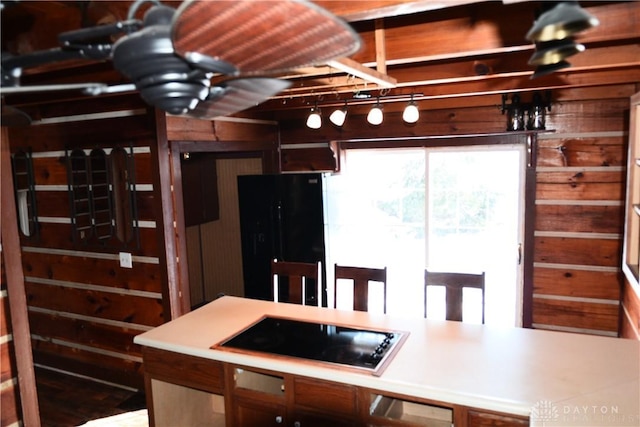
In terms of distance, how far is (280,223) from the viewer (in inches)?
181

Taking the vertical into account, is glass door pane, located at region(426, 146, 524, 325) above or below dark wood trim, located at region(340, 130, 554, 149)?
below

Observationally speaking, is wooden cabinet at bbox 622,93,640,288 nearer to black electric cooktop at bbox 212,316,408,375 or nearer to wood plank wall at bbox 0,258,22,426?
black electric cooktop at bbox 212,316,408,375

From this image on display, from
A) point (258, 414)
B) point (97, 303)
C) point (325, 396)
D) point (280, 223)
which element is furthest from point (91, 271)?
point (325, 396)

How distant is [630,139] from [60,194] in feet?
15.0

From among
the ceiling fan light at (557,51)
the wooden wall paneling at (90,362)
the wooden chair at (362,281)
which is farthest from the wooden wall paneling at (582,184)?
the wooden wall paneling at (90,362)

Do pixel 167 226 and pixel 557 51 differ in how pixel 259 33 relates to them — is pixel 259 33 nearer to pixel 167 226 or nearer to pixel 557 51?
pixel 557 51

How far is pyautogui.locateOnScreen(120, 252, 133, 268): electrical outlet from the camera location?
12.5 ft

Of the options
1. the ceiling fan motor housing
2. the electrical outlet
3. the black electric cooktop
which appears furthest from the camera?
the electrical outlet

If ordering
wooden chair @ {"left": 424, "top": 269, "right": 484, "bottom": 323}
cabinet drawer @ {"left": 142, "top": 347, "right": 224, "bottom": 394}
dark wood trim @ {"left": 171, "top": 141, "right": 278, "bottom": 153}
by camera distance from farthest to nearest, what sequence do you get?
dark wood trim @ {"left": 171, "top": 141, "right": 278, "bottom": 153} < wooden chair @ {"left": 424, "top": 269, "right": 484, "bottom": 323} < cabinet drawer @ {"left": 142, "top": 347, "right": 224, "bottom": 394}

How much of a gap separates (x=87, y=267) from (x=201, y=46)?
12.3 feet

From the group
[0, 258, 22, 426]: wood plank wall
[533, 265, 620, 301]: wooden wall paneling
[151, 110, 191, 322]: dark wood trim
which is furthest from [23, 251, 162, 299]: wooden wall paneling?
[533, 265, 620, 301]: wooden wall paneling

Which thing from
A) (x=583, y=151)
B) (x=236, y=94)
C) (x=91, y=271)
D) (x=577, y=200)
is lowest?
(x=91, y=271)

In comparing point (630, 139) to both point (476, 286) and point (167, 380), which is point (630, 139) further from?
point (167, 380)

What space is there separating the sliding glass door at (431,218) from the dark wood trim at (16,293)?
11.0ft
